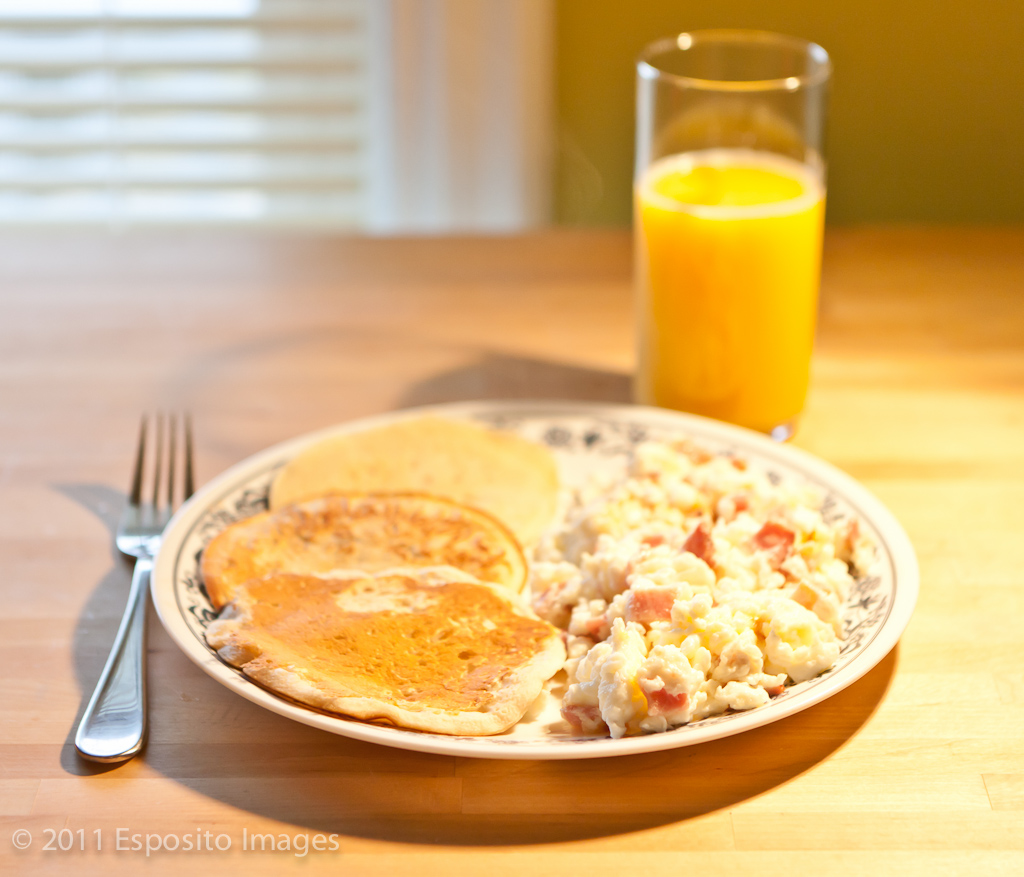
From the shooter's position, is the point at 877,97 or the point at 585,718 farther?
the point at 877,97

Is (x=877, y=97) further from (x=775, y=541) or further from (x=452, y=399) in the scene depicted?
(x=775, y=541)

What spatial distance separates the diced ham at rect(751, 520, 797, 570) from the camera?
0.99 meters

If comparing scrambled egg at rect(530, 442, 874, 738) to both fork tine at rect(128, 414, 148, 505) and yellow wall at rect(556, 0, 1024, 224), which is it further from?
yellow wall at rect(556, 0, 1024, 224)

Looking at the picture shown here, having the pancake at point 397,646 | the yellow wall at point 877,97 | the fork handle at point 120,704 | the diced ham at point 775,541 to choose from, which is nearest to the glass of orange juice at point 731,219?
the diced ham at point 775,541

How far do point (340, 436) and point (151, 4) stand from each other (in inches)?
71.9

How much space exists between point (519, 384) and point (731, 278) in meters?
0.38

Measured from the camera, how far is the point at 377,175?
2.54m

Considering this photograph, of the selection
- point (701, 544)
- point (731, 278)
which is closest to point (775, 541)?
point (701, 544)

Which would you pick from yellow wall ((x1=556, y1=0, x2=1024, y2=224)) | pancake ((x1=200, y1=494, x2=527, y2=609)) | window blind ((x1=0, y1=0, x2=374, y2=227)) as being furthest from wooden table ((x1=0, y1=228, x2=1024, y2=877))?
window blind ((x1=0, y1=0, x2=374, y2=227))

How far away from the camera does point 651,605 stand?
89 cm

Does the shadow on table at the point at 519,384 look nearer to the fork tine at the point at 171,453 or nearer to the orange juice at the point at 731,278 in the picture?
the orange juice at the point at 731,278

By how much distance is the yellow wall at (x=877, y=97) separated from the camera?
7.72 ft

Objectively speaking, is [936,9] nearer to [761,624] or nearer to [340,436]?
[340,436]

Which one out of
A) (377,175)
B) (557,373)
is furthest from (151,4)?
(557,373)
